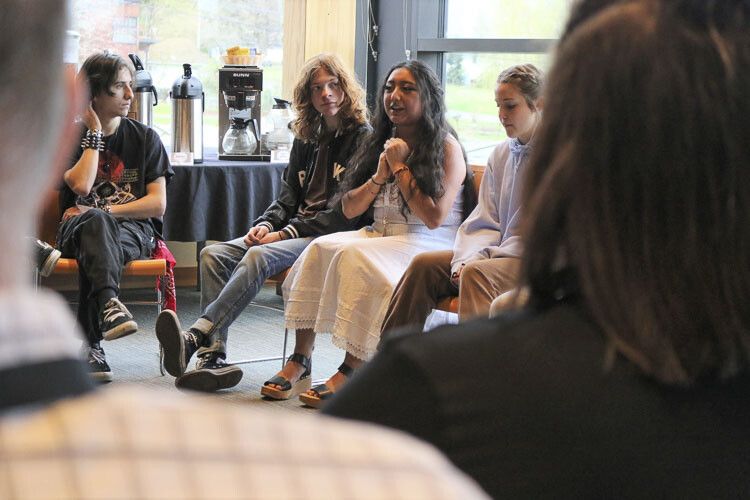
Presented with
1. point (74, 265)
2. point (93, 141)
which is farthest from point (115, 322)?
point (93, 141)

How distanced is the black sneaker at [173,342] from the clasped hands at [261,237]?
0.49 metres

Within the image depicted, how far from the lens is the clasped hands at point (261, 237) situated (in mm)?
3906

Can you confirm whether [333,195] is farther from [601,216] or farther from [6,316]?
[6,316]

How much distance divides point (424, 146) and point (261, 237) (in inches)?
32.7

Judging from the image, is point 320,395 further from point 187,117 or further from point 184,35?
point 184,35

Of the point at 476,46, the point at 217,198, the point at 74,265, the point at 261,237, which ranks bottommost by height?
the point at 74,265

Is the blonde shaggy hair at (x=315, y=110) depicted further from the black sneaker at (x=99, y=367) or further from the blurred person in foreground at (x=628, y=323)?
the blurred person in foreground at (x=628, y=323)

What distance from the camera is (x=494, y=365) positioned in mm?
646

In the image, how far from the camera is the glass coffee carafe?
493 centimetres

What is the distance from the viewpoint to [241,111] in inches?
197

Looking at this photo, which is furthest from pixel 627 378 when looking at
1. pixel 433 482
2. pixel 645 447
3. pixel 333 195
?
pixel 333 195

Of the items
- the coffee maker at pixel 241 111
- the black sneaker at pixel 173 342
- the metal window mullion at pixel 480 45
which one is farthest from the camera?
the metal window mullion at pixel 480 45

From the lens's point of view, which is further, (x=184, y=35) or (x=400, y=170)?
(x=184, y=35)

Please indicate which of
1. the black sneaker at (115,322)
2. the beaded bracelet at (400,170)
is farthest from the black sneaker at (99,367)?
the beaded bracelet at (400,170)
